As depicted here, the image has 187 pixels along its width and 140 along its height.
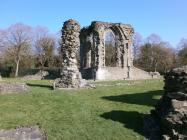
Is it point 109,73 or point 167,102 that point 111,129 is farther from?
point 109,73

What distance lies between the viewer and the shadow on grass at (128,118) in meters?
15.4

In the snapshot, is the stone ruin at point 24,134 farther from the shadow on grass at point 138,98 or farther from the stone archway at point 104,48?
the stone archway at point 104,48

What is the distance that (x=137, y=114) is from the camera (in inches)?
675

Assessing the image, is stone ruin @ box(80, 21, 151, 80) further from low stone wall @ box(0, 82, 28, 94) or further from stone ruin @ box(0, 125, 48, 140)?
stone ruin @ box(0, 125, 48, 140)

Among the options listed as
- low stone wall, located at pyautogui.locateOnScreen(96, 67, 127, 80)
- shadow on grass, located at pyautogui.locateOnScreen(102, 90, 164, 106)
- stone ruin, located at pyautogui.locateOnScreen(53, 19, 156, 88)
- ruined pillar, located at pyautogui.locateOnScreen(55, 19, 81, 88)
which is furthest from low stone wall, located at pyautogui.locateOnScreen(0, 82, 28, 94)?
low stone wall, located at pyautogui.locateOnScreen(96, 67, 127, 80)

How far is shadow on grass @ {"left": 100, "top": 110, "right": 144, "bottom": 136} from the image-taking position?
50.6ft

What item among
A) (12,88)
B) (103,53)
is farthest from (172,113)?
(103,53)

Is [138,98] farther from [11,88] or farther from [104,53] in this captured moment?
[104,53]

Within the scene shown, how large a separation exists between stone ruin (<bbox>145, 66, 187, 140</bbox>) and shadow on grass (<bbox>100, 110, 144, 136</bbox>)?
1.15 feet

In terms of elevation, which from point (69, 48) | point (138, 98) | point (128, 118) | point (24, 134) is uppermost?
point (69, 48)

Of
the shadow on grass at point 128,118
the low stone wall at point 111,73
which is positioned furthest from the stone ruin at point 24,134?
the low stone wall at point 111,73

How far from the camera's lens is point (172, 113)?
14430 mm

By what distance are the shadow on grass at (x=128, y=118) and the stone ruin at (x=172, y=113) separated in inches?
13.8

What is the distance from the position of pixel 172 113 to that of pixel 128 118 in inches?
101
